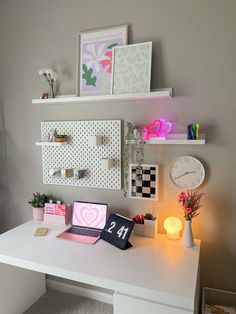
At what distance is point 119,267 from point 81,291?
3.35 ft

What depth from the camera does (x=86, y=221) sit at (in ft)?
6.15

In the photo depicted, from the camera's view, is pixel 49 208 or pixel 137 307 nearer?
pixel 137 307

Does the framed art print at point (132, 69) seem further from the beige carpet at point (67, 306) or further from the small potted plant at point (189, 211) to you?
the beige carpet at point (67, 306)

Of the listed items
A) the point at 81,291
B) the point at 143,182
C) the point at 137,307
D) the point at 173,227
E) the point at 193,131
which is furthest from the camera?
the point at 81,291

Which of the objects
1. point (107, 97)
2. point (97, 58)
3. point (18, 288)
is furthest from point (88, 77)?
point (18, 288)

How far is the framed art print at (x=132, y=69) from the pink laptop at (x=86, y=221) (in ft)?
2.94

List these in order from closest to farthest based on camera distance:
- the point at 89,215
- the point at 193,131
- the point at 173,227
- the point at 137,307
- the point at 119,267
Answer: the point at 137,307
the point at 119,267
the point at 193,131
the point at 173,227
the point at 89,215

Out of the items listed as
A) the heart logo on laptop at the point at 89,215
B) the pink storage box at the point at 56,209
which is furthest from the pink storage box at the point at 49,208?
the heart logo on laptop at the point at 89,215

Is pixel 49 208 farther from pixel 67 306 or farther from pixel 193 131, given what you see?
pixel 193 131

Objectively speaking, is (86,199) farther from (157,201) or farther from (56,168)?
(157,201)

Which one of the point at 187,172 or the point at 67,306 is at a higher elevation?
the point at 187,172

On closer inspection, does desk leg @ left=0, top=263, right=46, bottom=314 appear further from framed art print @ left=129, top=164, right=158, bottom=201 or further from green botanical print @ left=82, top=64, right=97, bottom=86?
green botanical print @ left=82, top=64, right=97, bottom=86

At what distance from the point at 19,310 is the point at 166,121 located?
190 cm

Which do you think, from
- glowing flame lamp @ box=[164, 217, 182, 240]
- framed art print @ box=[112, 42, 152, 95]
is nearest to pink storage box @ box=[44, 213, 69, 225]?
glowing flame lamp @ box=[164, 217, 182, 240]
